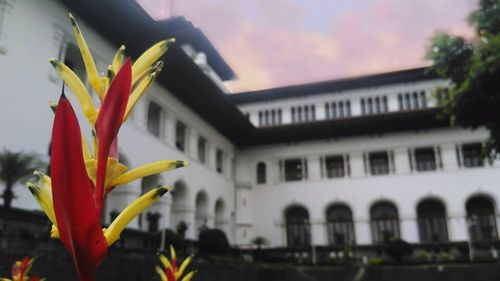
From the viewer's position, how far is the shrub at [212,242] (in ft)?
55.9

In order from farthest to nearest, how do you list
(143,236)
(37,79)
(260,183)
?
1. (260,183)
2. (143,236)
3. (37,79)

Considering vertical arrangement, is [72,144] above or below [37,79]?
below

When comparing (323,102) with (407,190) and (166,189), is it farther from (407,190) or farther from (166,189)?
(166,189)

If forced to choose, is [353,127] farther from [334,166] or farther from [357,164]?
[334,166]

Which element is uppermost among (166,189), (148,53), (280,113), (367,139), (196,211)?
(280,113)

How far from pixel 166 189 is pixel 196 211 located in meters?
24.1

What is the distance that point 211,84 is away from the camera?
21281 mm

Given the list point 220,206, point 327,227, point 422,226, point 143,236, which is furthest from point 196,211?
point 422,226

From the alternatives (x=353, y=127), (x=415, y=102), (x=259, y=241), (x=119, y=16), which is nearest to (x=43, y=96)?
(x=119, y=16)

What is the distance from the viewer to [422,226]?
26.5 metres

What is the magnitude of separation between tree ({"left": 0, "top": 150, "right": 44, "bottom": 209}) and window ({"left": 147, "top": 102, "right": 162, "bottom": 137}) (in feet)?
32.1

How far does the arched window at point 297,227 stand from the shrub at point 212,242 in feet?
36.6

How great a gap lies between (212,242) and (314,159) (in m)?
12.7

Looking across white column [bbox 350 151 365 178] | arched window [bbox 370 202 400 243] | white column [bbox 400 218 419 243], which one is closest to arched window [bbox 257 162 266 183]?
white column [bbox 350 151 365 178]
